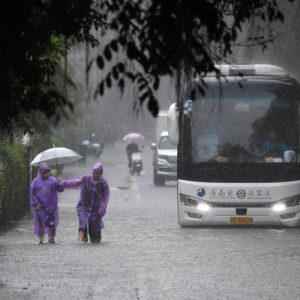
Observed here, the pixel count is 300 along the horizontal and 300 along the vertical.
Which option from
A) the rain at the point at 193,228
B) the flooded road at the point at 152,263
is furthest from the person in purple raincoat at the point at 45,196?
the flooded road at the point at 152,263

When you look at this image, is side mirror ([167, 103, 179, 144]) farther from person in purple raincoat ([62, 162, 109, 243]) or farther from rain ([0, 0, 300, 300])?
person in purple raincoat ([62, 162, 109, 243])

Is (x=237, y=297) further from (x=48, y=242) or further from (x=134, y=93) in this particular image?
(x=48, y=242)

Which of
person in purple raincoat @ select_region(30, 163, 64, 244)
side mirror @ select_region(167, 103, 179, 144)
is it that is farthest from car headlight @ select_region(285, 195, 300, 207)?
person in purple raincoat @ select_region(30, 163, 64, 244)

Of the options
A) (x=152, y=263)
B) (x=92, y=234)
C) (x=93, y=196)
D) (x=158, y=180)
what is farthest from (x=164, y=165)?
(x=152, y=263)

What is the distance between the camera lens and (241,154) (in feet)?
71.8

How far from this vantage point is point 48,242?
64.3 ft

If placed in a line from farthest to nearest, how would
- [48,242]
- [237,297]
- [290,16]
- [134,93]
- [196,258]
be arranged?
[290,16]
[48,242]
[196,258]
[237,297]
[134,93]

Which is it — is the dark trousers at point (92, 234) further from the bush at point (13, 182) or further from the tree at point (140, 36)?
the tree at point (140, 36)

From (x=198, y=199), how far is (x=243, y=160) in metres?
1.13

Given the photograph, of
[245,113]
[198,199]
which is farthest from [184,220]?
[245,113]

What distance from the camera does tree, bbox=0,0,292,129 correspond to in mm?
7613

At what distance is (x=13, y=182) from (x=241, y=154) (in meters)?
4.68

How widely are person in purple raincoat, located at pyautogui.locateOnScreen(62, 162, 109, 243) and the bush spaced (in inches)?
78.5

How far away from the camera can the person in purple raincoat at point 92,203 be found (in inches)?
767
